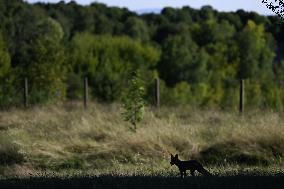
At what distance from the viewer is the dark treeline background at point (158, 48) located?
45.0 metres

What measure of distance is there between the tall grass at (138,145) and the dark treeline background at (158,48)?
21007mm

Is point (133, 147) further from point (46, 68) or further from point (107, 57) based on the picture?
point (107, 57)

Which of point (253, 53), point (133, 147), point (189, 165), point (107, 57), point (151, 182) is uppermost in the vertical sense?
point (189, 165)

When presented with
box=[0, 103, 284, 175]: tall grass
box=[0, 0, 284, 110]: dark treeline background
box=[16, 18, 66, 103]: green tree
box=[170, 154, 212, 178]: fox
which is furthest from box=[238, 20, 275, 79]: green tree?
box=[170, 154, 212, 178]: fox

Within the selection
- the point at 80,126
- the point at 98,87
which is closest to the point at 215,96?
the point at 98,87

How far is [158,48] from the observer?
62406 mm

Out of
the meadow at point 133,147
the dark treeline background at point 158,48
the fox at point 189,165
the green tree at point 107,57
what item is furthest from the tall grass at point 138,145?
the green tree at point 107,57

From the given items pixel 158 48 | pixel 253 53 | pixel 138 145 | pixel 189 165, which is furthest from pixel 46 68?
pixel 253 53

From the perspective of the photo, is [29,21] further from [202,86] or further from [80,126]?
[80,126]

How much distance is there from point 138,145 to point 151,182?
4399 millimetres

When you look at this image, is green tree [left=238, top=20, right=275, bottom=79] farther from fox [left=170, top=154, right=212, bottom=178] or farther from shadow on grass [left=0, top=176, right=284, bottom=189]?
shadow on grass [left=0, top=176, right=284, bottom=189]

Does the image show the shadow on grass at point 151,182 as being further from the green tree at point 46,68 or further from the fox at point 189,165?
the green tree at point 46,68

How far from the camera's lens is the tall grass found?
1097 cm

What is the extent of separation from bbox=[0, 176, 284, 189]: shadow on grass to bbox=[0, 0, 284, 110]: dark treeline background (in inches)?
1055
